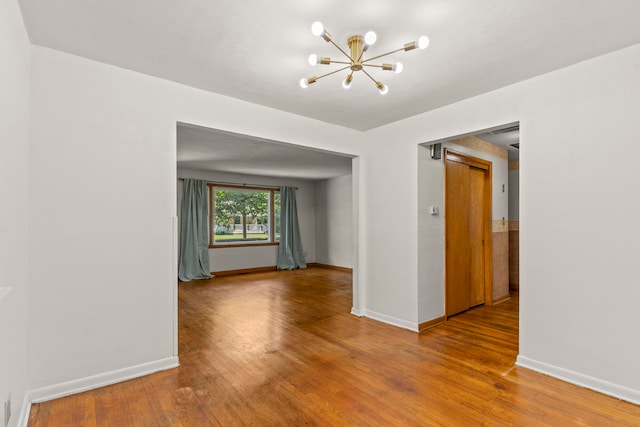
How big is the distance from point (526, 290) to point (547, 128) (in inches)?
55.0

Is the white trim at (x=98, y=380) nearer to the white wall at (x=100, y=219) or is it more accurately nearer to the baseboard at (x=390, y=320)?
the white wall at (x=100, y=219)

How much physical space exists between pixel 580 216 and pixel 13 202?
3.84 m

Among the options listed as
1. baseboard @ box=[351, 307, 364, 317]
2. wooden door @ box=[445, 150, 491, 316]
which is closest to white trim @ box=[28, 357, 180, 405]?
baseboard @ box=[351, 307, 364, 317]

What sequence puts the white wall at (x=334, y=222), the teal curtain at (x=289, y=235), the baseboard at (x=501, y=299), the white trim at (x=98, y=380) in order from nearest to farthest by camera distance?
the white trim at (x=98, y=380)
the baseboard at (x=501, y=299)
the white wall at (x=334, y=222)
the teal curtain at (x=289, y=235)

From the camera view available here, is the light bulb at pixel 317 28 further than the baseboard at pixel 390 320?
No

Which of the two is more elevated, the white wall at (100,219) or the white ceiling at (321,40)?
the white ceiling at (321,40)

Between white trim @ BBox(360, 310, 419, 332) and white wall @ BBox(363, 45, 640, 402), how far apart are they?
1152 millimetres

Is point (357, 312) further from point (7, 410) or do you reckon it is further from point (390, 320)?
point (7, 410)

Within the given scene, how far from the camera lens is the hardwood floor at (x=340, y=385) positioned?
208 cm

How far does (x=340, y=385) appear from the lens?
2496mm

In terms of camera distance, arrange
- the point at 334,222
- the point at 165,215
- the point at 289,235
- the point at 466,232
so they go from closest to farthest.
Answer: the point at 165,215 → the point at 466,232 → the point at 289,235 → the point at 334,222

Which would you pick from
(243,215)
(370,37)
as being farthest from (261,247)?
(370,37)

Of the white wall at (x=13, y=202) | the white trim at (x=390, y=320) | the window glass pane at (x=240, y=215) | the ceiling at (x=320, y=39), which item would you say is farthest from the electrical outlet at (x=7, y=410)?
the window glass pane at (x=240, y=215)

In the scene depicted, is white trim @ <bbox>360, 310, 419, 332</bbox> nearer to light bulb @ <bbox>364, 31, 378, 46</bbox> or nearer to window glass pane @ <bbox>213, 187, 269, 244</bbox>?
light bulb @ <bbox>364, 31, 378, 46</bbox>
